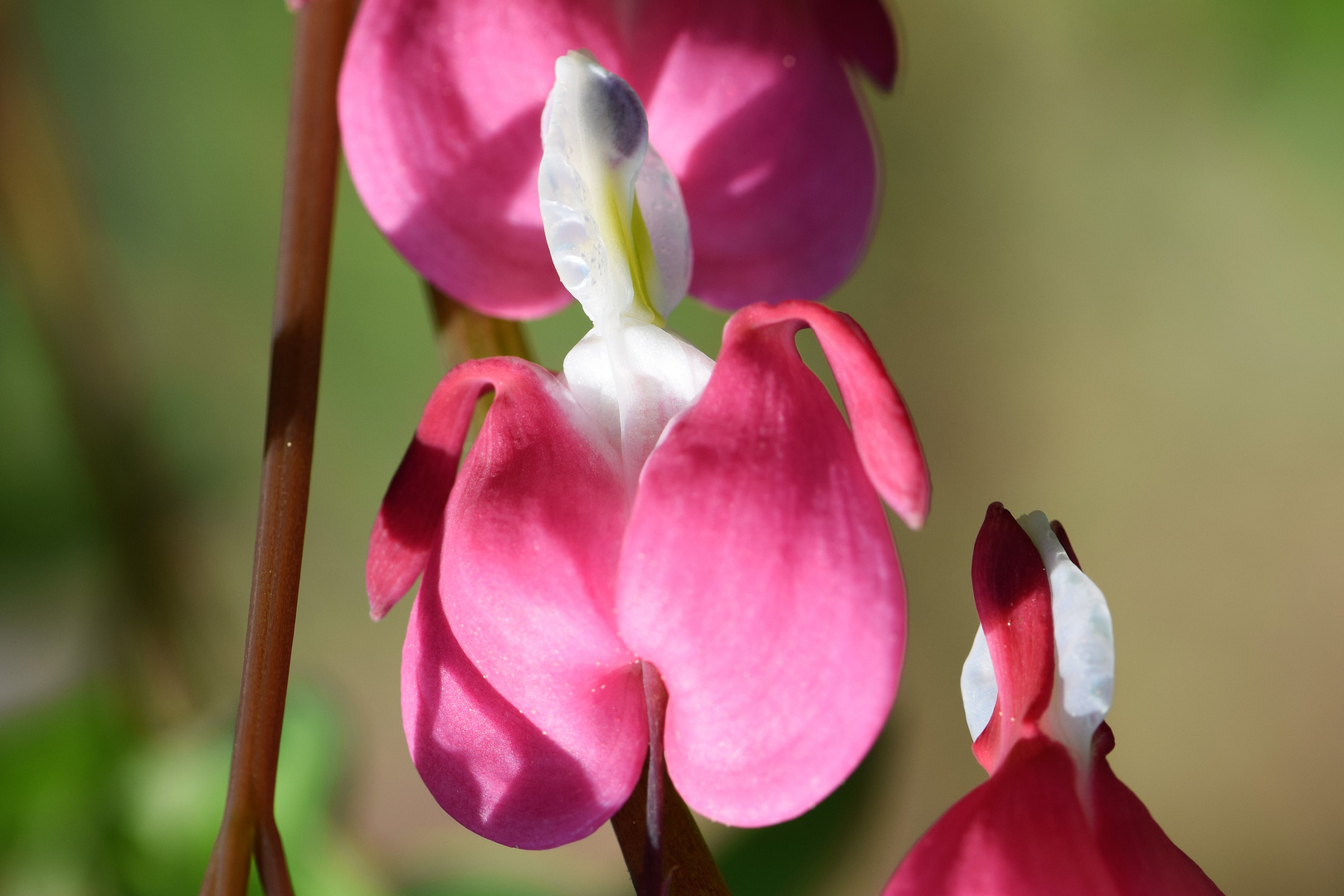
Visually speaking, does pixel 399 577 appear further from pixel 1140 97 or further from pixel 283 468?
pixel 1140 97

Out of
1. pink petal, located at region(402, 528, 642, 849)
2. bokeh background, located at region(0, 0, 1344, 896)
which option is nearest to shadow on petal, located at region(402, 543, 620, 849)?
pink petal, located at region(402, 528, 642, 849)

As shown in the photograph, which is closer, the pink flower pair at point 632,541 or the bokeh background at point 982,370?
the pink flower pair at point 632,541

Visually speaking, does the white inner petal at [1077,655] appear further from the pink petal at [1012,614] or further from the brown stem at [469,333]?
the brown stem at [469,333]

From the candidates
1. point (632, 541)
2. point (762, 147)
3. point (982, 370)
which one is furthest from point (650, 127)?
point (982, 370)

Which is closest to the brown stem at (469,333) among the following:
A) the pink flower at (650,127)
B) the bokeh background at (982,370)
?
the pink flower at (650,127)

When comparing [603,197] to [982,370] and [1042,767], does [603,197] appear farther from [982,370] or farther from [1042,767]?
[982,370]

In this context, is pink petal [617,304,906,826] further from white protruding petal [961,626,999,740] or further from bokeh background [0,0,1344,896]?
bokeh background [0,0,1344,896]

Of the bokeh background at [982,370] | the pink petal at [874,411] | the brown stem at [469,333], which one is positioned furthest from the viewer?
the bokeh background at [982,370]

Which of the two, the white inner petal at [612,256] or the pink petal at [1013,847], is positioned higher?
the white inner petal at [612,256]
